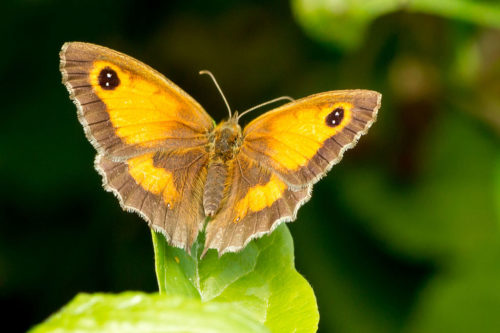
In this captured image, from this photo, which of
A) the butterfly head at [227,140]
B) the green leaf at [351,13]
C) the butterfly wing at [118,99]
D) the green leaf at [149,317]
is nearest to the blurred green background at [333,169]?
the green leaf at [351,13]

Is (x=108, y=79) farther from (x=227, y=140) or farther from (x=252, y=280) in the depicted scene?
(x=252, y=280)

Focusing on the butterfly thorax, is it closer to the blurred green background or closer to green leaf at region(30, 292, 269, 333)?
green leaf at region(30, 292, 269, 333)

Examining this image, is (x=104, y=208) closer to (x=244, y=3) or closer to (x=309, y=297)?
(x=244, y=3)

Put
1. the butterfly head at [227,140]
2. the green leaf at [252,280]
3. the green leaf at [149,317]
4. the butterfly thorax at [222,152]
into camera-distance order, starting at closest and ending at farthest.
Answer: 1. the green leaf at [149,317]
2. the green leaf at [252,280]
3. the butterfly thorax at [222,152]
4. the butterfly head at [227,140]

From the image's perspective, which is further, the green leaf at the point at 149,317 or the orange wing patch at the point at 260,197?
the orange wing patch at the point at 260,197

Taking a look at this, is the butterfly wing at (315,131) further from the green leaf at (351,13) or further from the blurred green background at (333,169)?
the blurred green background at (333,169)

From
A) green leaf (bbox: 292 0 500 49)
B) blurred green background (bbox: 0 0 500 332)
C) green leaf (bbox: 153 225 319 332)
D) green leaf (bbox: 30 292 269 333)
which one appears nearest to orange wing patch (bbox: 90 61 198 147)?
green leaf (bbox: 153 225 319 332)

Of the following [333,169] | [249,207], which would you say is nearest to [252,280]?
[249,207]
